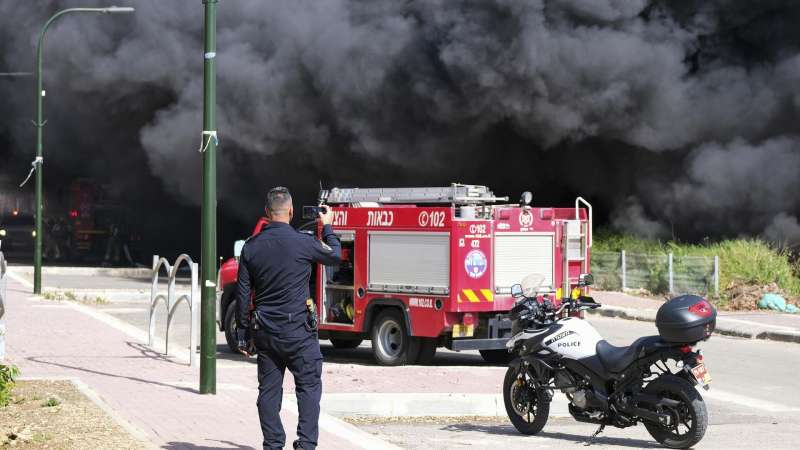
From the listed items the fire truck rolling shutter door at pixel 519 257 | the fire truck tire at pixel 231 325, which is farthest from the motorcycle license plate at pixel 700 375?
the fire truck tire at pixel 231 325

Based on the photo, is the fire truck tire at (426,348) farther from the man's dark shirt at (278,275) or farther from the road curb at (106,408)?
the man's dark shirt at (278,275)

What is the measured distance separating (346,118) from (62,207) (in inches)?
647

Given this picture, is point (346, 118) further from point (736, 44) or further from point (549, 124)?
point (736, 44)

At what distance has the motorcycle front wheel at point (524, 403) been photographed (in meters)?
9.30

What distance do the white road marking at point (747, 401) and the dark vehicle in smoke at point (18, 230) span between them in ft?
125

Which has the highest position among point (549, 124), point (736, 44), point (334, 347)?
point (736, 44)

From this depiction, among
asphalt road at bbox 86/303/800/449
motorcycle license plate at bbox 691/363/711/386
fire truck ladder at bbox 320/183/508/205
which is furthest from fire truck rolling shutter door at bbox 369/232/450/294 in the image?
motorcycle license plate at bbox 691/363/711/386

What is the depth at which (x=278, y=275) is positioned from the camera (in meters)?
7.18

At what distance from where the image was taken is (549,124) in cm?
2733

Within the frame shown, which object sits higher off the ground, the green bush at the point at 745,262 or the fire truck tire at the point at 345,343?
the green bush at the point at 745,262

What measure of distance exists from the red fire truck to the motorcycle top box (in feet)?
16.7

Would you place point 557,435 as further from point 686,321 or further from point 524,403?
point 686,321

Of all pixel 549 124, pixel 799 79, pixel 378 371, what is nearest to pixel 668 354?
pixel 378 371

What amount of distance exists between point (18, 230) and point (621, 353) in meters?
47.7
